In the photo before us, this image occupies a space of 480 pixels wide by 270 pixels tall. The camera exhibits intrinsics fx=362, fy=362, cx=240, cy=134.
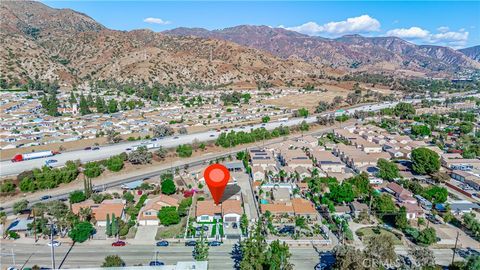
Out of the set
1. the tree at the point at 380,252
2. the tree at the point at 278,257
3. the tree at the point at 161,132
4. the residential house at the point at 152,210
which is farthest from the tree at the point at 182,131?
the tree at the point at 380,252

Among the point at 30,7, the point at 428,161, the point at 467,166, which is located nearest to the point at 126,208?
the point at 428,161

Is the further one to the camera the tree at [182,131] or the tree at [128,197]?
the tree at [182,131]

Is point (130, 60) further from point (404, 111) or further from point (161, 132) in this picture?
point (404, 111)

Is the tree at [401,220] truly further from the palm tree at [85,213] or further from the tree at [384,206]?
the palm tree at [85,213]

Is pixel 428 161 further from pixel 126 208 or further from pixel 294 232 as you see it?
pixel 126 208

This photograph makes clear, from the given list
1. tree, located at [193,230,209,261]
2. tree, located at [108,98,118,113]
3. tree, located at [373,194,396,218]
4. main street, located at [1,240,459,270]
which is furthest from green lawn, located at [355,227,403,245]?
tree, located at [108,98,118,113]

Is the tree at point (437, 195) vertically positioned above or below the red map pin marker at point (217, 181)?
below

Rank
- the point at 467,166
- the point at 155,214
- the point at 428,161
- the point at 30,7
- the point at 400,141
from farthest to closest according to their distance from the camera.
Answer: the point at 30,7 < the point at 400,141 < the point at 467,166 < the point at 428,161 < the point at 155,214

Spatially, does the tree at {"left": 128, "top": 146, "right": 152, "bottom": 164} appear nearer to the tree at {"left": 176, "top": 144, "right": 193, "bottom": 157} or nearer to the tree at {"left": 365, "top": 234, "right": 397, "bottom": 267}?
the tree at {"left": 176, "top": 144, "right": 193, "bottom": 157}
